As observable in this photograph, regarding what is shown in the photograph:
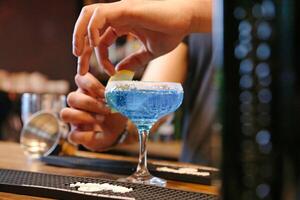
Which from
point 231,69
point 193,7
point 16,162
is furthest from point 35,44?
point 231,69

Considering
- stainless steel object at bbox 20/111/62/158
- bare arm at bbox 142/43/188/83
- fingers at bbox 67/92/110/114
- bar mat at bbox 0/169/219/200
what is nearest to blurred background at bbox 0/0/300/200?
bar mat at bbox 0/169/219/200

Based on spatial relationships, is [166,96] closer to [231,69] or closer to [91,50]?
[91,50]

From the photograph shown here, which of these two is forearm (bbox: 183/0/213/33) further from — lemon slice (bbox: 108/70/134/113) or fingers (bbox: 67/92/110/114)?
fingers (bbox: 67/92/110/114)

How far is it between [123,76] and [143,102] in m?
0.14

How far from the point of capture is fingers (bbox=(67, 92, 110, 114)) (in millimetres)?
1072

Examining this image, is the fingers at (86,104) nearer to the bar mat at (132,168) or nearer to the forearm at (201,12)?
the bar mat at (132,168)

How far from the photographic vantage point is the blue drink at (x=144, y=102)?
85cm

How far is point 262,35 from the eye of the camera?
1.13 ft

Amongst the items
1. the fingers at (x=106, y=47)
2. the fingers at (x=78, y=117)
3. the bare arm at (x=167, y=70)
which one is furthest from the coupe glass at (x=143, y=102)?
the bare arm at (x=167, y=70)

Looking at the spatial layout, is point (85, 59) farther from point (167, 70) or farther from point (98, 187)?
point (167, 70)

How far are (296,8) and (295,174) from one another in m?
0.11

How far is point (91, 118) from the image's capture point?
1113 mm

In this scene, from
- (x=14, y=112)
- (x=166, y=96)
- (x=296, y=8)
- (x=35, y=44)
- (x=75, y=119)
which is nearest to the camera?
(x=296, y=8)

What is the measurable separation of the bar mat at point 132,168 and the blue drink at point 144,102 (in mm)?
99
